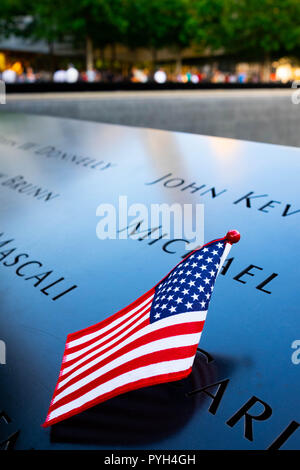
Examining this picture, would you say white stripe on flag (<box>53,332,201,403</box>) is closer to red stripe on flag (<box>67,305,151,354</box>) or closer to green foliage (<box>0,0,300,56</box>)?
red stripe on flag (<box>67,305,151,354</box>)

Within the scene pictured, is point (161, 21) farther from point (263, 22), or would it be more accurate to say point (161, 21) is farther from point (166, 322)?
point (166, 322)

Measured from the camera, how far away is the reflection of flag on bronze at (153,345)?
2.02 meters

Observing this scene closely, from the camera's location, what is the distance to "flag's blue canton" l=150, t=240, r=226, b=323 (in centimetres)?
207

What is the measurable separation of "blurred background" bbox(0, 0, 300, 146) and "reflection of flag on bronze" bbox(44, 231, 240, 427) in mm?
12139

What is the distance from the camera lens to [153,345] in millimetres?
2064

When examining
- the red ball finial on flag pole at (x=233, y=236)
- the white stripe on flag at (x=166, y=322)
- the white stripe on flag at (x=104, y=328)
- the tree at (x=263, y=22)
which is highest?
the tree at (x=263, y=22)

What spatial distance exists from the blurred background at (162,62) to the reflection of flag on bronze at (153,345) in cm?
1214

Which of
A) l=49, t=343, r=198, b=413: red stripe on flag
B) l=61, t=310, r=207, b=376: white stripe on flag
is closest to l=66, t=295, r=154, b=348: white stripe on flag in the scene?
l=61, t=310, r=207, b=376: white stripe on flag

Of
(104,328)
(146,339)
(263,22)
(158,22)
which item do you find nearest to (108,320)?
(104,328)

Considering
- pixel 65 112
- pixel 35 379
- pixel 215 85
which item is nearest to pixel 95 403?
pixel 35 379

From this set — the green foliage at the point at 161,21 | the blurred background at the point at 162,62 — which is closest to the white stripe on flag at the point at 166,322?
the blurred background at the point at 162,62

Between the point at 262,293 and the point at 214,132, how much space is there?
12.9m

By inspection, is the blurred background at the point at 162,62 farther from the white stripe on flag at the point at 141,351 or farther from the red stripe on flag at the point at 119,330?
the white stripe on flag at the point at 141,351
